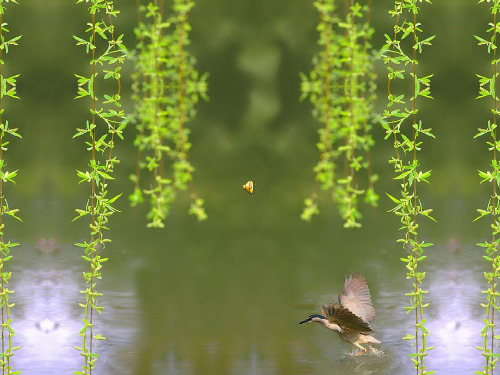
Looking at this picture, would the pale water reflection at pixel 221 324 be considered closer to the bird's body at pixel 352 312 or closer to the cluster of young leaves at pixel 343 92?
the bird's body at pixel 352 312

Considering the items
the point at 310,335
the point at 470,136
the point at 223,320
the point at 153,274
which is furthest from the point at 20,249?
the point at 470,136

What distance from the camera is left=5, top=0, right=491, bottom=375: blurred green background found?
14.2ft

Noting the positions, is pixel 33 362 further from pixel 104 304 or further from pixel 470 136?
pixel 470 136

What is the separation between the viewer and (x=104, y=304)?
4.87 meters

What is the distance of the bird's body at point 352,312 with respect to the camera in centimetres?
417

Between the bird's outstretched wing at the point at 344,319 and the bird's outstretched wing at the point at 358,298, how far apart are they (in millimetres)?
60

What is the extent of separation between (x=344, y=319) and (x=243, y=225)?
240 centimetres

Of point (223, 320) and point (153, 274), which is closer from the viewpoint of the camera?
point (223, 320)

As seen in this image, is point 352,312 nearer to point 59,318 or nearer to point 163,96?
point 59,318

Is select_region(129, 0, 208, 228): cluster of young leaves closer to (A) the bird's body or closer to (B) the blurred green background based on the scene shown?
(B) the blurred green background

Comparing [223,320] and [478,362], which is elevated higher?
[223,320]

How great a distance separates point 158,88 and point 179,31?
14.2 inches

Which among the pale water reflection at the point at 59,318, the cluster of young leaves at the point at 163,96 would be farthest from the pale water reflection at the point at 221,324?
the cluster of young leaves at the point at 163,96

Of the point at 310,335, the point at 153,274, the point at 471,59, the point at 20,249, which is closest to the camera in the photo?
the point at 310,335
